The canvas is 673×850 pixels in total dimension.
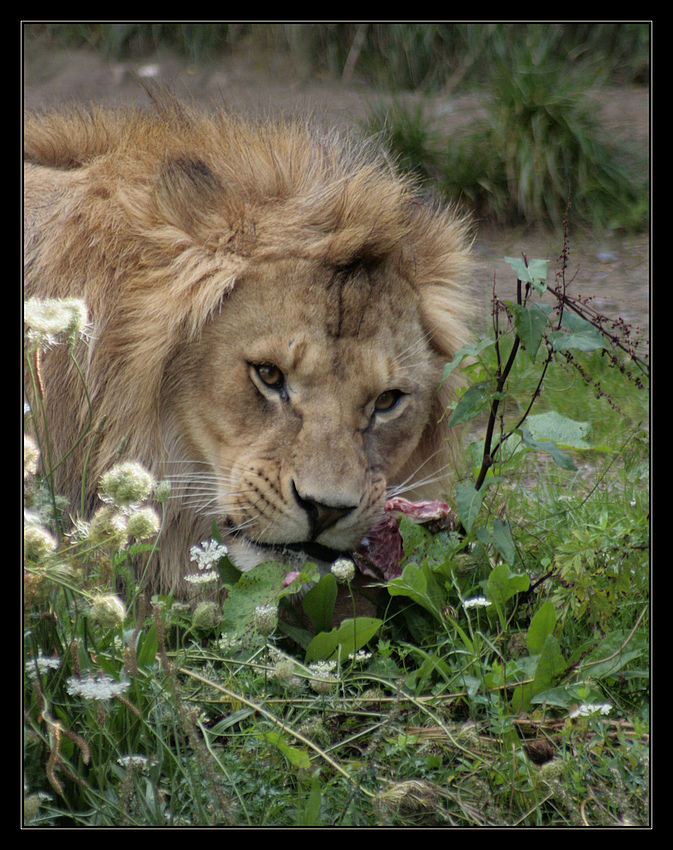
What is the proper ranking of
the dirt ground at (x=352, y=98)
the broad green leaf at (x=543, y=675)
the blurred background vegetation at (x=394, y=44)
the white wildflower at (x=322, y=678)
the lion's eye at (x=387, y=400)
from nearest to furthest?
the white wildflower at (x=322, y=678)
the broad green leaf at (x=543, y=675)
the lion's eye at (x=387, y=400)
the blurred background vegetation at (x=394, y=44)
the dirt ground at (x=352, y=98)

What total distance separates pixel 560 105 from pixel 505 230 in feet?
2.82

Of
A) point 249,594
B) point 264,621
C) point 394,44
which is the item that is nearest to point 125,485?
point 264,621

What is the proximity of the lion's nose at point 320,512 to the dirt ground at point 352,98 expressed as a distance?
2884mm

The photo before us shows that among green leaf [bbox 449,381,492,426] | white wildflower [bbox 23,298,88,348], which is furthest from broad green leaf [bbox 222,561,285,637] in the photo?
white wildflower [bbox 23,298,88,348]

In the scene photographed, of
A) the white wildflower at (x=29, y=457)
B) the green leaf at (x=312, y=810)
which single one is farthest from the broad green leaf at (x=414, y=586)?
the white wildflower at (x=29, y=457)

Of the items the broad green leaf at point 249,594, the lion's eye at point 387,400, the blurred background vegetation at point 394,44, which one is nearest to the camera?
the broad green leaf at point 249,594

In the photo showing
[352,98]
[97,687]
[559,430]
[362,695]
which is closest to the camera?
[97,687]

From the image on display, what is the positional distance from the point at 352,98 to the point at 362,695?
4.55 m

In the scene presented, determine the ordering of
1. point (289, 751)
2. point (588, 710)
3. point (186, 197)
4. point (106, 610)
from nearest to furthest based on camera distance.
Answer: point (106, 610), point (289, 751), point (588, 710), point (186, 197)

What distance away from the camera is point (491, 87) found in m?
5.98

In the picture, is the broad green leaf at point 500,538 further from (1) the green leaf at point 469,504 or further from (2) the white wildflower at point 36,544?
(2) the white wildflower at point 36,544

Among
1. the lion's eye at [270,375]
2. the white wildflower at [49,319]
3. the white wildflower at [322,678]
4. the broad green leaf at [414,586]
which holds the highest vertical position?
the white wildflower at [49,319]

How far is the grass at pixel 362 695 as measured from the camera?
1.97 metres

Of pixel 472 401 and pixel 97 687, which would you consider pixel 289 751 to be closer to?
pixel 97 687
